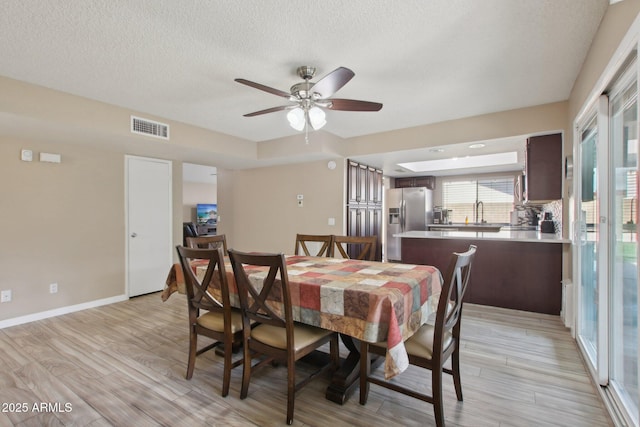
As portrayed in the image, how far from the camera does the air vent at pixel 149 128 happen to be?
3.43m

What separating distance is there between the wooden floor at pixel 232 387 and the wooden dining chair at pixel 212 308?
24 cm

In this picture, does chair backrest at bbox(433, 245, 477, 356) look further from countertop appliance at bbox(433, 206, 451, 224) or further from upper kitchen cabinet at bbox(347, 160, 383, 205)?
countertop appliance at bbox(433, 206, 451, 224)

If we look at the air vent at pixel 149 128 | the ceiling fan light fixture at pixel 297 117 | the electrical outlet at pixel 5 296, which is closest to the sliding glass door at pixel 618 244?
the ceiling fan light fixture at pixel 297 117

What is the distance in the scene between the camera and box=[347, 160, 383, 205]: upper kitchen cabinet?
4.98 meters

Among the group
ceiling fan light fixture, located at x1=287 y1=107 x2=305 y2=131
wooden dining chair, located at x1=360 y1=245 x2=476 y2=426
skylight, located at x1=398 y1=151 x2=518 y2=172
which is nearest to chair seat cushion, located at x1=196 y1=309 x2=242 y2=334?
wooden dining chair, located at x1=360 y1=245 x2=476 y2=426

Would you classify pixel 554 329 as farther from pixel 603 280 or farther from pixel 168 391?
pixel 168 391

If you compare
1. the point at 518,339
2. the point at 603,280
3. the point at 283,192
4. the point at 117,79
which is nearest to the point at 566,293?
the point at 518,339

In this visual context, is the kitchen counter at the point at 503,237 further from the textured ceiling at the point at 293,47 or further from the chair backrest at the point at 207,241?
the chair backrest at the point at 207,241

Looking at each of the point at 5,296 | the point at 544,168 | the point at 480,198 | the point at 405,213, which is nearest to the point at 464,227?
the point at 480,198

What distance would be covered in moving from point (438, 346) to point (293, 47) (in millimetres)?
2114

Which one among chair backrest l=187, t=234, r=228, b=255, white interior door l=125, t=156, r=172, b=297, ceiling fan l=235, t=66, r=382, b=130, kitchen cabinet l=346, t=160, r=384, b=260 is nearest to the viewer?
ceiling fan l=235, t=66, r=382, b=130

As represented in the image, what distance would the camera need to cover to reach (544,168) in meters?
3.49

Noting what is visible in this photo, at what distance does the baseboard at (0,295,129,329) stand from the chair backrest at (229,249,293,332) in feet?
10.4

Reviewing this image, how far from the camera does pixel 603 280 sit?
196cm
